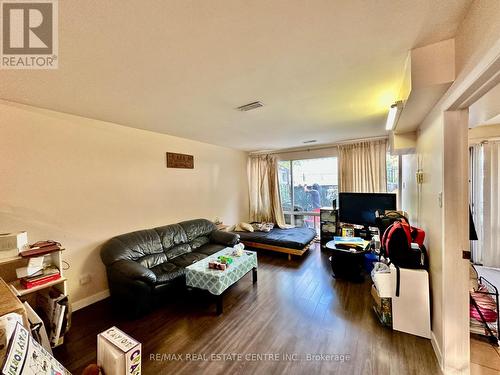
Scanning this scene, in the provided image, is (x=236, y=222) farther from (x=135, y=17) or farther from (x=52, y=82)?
(x=135, y=17)

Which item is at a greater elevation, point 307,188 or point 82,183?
point 82,183

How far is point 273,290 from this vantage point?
2967mm

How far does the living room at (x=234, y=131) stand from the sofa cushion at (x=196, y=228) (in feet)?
0.18

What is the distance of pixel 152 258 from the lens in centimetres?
300

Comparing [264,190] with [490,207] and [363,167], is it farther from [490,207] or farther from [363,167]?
[490,207]

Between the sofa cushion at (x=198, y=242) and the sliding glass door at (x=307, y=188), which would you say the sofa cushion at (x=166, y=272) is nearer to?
the sofa cushion at (x=198, y=242)

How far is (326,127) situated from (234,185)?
2795 millimetres

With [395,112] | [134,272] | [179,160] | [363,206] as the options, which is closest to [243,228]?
[179,160]

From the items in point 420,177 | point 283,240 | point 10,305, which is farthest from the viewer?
point 283,240

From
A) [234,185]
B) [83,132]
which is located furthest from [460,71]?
[234,185]

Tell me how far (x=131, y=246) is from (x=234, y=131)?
2.42 m

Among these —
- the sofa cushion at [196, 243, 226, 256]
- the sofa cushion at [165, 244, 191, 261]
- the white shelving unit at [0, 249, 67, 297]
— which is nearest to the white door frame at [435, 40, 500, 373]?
the sofa cushion at [196, 243, 226, 256]

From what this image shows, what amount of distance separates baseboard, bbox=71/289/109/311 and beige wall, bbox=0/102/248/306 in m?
0.02

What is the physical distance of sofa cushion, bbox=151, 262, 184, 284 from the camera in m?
2.61
